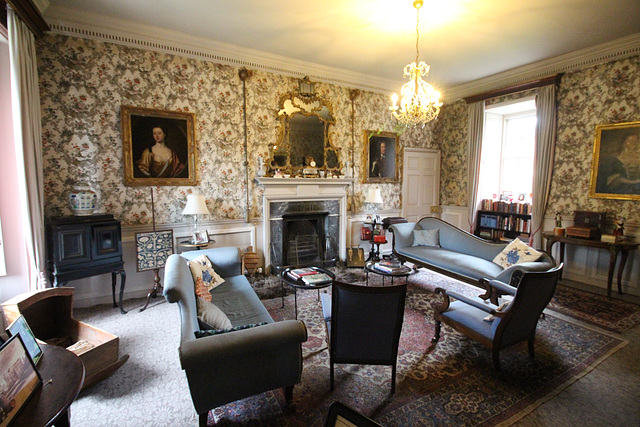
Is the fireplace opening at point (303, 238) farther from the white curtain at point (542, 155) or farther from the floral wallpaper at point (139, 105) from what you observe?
the white curtain at point (542, 155)

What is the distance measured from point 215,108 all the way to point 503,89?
4.91m

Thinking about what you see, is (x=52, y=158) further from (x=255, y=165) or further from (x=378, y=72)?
(x=378, y=72)

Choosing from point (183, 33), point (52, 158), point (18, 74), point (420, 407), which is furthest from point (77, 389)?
point (183, 33)

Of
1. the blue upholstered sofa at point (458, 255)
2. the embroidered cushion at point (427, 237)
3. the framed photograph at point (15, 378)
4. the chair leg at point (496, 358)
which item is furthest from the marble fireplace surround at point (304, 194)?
the framed photograph at point (15, 378)

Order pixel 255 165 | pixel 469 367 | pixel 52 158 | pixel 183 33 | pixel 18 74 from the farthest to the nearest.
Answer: pixel 255 165
pixel 183 33
pixel 52 158
pixel 18 74
pixel 469 367

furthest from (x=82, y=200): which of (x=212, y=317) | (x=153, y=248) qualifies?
(x=212, y=317)

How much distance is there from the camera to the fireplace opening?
5.15 m

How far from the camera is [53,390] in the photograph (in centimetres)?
126

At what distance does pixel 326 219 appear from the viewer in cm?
548

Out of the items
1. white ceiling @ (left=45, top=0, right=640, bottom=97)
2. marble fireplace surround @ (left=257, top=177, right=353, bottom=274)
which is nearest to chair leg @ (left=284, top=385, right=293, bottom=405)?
marble fireplace surround @ (left=257, top=177, right=353, bottom=274)

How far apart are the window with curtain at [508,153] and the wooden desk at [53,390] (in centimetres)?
647

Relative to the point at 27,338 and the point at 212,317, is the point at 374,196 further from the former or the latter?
the point at 27,338

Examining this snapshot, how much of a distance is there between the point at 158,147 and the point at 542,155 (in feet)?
19.3

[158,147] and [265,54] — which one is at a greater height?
[265,54]
